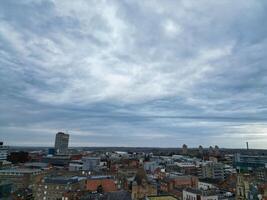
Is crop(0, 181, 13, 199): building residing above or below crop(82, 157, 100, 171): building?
below

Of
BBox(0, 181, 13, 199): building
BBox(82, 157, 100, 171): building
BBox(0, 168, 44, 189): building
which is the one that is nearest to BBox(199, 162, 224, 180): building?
BBox(82, 157, 100, 171): building

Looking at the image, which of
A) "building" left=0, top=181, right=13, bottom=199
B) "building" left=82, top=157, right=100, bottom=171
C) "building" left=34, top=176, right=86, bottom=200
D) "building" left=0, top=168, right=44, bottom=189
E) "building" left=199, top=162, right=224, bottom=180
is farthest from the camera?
"building" left=82, top=157, right=100, bottom=171

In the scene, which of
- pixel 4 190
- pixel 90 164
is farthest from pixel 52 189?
pixel 90 164

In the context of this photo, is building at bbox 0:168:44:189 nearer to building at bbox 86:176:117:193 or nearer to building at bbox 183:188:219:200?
building at bbox 86:176:117:193

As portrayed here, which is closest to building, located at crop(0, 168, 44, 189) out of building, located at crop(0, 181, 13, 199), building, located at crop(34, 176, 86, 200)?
building, located at crop(34, 176, 86, 200)

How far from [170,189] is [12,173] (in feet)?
248

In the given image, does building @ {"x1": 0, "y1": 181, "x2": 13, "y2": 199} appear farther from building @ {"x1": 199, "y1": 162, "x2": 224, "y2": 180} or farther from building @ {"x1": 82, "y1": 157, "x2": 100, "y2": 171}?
building @ {"x1": 199, "y1": 162, "x2": 224, "y2": 180}

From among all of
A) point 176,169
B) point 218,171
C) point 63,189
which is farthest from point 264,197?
point 176,169

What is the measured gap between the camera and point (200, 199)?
7006cm

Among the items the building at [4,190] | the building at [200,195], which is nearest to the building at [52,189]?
the building at [4,190]

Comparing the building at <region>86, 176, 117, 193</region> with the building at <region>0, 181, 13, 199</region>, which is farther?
the building at <region>86, 176, 117, 193</region>

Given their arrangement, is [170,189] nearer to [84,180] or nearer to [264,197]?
[84,180]

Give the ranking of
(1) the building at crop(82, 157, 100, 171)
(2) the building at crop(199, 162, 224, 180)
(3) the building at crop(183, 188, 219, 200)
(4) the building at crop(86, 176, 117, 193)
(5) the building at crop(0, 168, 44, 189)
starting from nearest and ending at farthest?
(3) the building at crop(183, 188, 219, 200) → (4) the building at crop(86, 176, 117, 193) → (5) the building at crop(0, 168, 44, 189) → (2) the building at crop(199, 162, 224, 180) → (1) the building at crop(82, 157, 100, 171)

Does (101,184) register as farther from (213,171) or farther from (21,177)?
(213,171)
